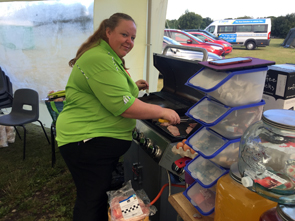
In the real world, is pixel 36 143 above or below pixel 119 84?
below

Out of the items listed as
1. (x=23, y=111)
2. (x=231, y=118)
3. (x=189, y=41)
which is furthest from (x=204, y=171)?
(x=189, y=41)

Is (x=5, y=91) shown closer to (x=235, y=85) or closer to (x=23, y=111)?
(x=23, y=111)

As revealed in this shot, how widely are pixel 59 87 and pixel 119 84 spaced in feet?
8.61

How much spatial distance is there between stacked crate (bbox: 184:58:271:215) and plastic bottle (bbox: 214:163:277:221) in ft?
0.36

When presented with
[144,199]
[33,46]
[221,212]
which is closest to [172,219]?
[144,199]

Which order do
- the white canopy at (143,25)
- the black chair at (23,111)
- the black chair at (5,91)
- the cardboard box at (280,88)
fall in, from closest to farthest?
the cardboard box at (280,88) < the white canopy at (143,25) < the black chair at (23,111) < the black chair at (5,91)

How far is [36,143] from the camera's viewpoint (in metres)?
3.43

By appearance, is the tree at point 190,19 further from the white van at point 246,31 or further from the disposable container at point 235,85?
the disposable container at point 235,85

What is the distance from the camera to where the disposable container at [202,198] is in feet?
2.87

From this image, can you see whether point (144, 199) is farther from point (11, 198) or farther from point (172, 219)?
point (11, 198)

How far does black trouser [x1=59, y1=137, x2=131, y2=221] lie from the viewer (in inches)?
50.0

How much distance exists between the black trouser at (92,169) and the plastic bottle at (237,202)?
727 millimetres

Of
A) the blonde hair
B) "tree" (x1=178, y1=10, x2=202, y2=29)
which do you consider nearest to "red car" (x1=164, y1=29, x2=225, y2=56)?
"tree" (x1=178, y1=10, x2=202, y2=29)

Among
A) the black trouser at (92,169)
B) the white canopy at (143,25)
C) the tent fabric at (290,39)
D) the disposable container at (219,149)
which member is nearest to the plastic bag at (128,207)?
the black trouser at (92,169)
